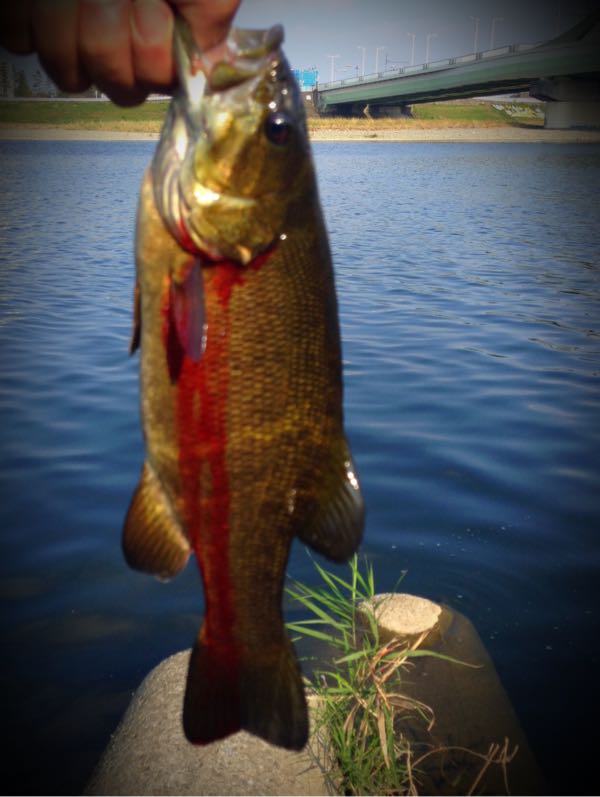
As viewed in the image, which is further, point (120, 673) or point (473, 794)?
point (120, 673)

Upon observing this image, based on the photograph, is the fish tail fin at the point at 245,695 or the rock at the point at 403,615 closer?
the fish tail fin at the point at 245,695

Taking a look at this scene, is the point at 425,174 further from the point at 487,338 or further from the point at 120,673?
the point at 120,673

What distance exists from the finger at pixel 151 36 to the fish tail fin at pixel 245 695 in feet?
5.76

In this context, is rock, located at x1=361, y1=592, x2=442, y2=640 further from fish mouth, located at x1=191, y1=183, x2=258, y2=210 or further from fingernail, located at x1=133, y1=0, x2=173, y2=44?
fingernail, located at x1=133, y1=0, x2=173, y2=44

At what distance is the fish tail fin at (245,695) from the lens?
2314mm

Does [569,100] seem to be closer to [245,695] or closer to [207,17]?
[207,17]

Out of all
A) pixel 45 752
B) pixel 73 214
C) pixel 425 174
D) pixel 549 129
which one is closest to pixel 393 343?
pixel 45 752

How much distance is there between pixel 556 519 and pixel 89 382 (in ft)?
21.6

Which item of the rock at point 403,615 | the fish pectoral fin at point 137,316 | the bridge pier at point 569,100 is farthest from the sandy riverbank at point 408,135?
the fish pectoral fin at point 137,316

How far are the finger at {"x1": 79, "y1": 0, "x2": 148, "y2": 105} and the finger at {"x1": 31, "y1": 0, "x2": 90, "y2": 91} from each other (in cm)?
2

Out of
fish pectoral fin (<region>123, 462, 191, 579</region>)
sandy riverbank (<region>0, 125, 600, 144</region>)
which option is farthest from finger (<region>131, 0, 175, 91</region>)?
sandy riverbank (<region>0, 125, 600, 144</region>)

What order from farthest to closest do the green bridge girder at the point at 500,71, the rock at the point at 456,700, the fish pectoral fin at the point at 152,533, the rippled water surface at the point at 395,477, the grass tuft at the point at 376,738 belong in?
1. the green bridge girder at the point at 500,71
2. the rippled water surface at the point at 395,477
3. the rock at the point at 456,700
4. the grass tuft at the point at 376,738
5. the fish pectoral fin at the point at 152,533

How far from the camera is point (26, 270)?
17.5m

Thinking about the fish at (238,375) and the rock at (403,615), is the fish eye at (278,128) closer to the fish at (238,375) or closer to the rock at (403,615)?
the fish at (238,375)
